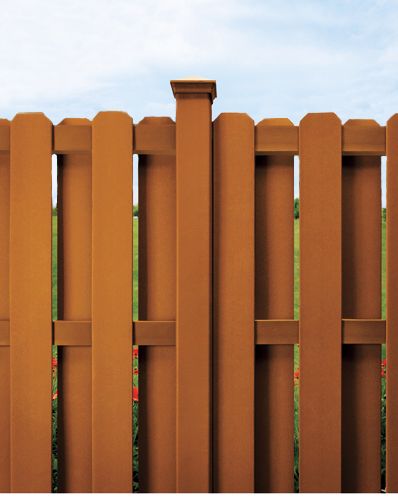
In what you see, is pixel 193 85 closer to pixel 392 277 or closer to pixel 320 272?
pixel 320 272

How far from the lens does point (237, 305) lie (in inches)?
80.3

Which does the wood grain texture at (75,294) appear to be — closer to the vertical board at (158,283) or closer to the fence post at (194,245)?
the vertical board at (158,283)

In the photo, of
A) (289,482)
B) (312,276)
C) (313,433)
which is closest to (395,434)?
(313,433)

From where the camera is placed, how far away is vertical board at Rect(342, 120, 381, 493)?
7.01 feet

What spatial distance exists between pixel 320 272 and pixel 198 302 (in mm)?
497

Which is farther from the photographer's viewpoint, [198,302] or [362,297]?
[362,297]

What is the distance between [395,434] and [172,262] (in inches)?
44.6

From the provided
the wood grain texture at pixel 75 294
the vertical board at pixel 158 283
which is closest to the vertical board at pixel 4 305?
the wood grain texture at pixel 75 294

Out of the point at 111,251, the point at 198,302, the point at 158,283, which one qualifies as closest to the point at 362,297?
the point at 198,302

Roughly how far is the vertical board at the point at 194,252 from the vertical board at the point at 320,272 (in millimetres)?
378

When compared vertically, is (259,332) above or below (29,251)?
below

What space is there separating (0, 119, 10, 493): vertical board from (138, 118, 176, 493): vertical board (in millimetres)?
556

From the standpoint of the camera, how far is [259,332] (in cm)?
206

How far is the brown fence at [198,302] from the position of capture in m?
2.04
